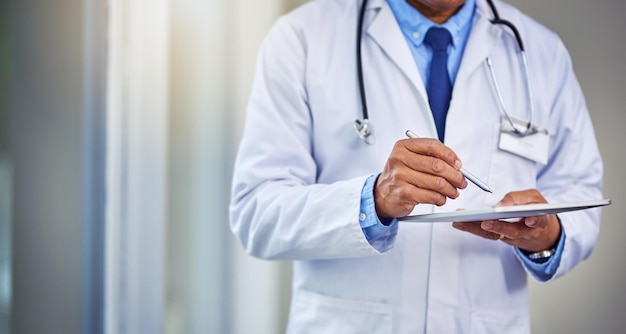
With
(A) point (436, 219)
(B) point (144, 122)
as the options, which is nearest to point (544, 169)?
(A) point (436, 219)

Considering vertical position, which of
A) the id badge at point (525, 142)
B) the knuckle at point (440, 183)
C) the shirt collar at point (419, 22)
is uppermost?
the shirt collar at point (419, 22)

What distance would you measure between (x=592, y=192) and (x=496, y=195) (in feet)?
0.79

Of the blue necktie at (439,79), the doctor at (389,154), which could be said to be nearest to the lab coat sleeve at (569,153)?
the doctor at (389,154)

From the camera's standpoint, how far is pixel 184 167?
70.2 inches

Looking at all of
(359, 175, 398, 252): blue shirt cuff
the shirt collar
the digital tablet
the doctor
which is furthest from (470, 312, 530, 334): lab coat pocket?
the shirt collar

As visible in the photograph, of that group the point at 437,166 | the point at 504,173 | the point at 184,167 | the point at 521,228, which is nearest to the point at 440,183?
the point at 437,166

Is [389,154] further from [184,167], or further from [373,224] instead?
[184,167]

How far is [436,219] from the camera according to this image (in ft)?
3.23

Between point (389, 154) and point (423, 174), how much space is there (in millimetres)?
207

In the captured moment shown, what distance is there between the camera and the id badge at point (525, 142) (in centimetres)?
131

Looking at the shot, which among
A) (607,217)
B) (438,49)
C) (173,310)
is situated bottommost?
(173,310)

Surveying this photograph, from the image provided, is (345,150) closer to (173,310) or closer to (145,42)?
(145,42)

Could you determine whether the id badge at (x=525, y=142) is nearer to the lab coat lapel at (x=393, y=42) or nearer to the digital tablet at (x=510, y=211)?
the lab coat lapel at (x=393, y=42)

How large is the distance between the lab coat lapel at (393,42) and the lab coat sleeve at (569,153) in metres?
0.31
